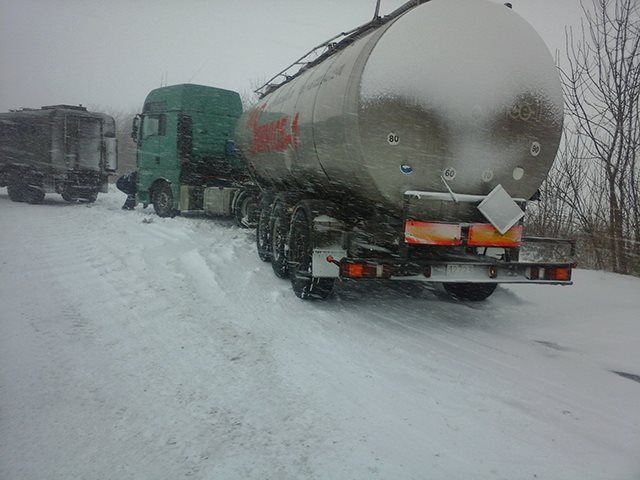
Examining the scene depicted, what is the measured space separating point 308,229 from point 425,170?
1.76 meters

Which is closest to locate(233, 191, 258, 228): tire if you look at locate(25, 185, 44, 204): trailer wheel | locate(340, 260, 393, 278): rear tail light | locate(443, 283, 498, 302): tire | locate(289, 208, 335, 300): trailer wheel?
locate(289, 208, 335, 300): trailer wheel

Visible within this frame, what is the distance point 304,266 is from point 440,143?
229 centimetres

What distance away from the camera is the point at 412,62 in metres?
4.58

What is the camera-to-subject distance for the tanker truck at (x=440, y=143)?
462 cm

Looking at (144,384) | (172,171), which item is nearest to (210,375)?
(144,384)

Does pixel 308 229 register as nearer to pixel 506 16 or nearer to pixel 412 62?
pixel 412 62

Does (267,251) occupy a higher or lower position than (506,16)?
lower

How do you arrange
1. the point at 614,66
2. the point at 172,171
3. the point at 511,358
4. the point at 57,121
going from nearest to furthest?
1. the point at 511,358
2. the point at 614,66
3. the point at 172,171
4. the point at 57,121

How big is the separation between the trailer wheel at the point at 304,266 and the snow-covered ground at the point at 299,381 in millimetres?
167

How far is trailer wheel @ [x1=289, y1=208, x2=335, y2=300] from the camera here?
5.92 m

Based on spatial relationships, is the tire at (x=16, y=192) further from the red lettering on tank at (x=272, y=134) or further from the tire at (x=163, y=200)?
the red lettering on tank at (x=272, y=134)

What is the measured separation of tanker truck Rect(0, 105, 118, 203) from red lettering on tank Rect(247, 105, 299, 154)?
34.1ft

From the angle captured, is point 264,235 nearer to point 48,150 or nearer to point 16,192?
point 48,150

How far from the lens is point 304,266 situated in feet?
19.6
